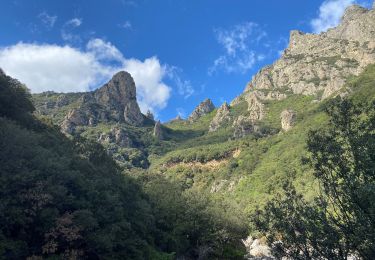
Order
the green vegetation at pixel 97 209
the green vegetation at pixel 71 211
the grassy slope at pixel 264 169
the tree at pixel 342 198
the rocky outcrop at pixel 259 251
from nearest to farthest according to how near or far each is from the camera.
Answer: the tree at pixel 342 198 → the green vegetation at pixel 97 209 → the green vegetation at pixel 71 211 → the rocky outcrop at pixel 259 251 → the grassy slope at pixel 264 169

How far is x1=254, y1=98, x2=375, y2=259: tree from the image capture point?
15.2m

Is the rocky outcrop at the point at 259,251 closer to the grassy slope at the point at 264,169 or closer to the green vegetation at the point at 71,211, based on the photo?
the green vegetation at the point at 71,211

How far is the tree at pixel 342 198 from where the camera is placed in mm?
15234

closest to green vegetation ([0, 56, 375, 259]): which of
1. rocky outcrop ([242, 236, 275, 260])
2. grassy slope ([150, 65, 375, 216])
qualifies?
rocky outcrop ([242, 236, 275, 260])

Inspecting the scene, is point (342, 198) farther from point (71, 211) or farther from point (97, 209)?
point (97, 209)

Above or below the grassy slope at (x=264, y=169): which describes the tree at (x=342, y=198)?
below

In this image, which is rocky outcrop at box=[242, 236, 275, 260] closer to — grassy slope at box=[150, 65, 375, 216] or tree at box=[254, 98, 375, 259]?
grassy slope at box=[150, 65, 375, 216]

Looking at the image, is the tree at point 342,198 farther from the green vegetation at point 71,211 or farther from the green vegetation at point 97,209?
the green vegetation at point 71,211

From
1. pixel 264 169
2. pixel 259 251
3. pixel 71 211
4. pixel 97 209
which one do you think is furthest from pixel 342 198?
pixel 264 169

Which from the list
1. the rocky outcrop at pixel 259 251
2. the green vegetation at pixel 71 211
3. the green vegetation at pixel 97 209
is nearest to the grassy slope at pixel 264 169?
the rocky outcrop at pixel 259 251

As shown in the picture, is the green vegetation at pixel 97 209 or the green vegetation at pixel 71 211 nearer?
the green vegetation at pixel 97 209

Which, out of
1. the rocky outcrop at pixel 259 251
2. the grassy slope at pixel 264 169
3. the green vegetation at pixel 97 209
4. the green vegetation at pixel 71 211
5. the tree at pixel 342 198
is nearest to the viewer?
the tree at pixel 342 198

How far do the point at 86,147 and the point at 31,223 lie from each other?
106ft

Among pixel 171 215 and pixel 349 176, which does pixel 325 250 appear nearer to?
pixel 349 176
